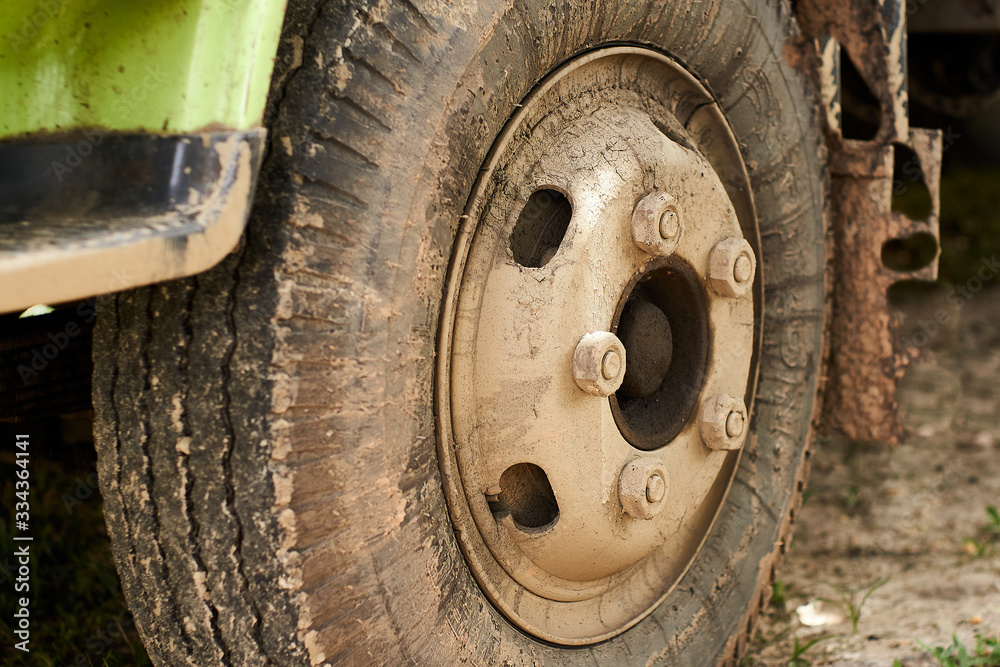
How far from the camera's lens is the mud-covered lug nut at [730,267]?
1330 millimetres

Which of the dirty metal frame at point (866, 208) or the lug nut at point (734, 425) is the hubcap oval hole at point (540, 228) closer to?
the lug nut at point (734, 425)

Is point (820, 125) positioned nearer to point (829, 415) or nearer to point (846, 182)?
point (846, 182)

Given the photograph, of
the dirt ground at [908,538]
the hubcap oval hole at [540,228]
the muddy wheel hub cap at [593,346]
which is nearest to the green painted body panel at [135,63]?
the muddy wheel hub cap at [593,346]

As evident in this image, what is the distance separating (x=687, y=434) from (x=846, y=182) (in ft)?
2.48

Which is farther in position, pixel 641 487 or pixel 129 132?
pixel 641 487

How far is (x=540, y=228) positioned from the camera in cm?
118

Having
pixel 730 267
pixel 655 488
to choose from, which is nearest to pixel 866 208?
pixel 730 267

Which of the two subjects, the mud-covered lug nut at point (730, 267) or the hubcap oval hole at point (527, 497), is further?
the mud-covered lug nut at point (730, 267)

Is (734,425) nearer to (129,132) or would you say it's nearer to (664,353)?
(664,353)

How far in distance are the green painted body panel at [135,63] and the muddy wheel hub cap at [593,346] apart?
0.34m

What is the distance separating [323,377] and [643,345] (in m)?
0.58

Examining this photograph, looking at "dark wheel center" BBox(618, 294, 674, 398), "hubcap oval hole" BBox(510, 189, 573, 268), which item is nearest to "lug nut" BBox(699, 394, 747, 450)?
"dark wheel center" BBox(618, 294, 674, 398)

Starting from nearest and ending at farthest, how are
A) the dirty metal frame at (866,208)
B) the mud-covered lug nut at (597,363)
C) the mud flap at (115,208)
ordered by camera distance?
the mud flap at (115,208) < the mud-covered lug nut at (597,363) < the dirty metal frame at (866,208)

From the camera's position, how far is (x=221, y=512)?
90 cm
